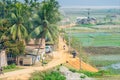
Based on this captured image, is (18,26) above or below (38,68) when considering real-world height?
above

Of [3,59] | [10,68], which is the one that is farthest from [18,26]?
[10,68]

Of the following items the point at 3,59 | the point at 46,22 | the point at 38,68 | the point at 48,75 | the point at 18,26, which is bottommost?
the point at 48,75

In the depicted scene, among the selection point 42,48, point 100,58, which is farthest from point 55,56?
point 100,58

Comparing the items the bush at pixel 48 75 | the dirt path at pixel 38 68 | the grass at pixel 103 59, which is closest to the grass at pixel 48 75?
the bush at pixel 48 75

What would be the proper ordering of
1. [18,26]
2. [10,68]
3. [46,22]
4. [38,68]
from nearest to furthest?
[10,68], [38,68], [18,26], [46,22]

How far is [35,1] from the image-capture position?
4888cm

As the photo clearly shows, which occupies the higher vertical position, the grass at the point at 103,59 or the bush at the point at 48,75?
the bush at the point at 48,75

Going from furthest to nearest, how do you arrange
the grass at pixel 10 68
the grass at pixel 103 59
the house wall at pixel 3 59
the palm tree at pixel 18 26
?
1. the grass at pixel 103 59
2. the palm tree at pixel 18 26
3. the house wall at pixel 3 59
4. the grass at pixel 10 68

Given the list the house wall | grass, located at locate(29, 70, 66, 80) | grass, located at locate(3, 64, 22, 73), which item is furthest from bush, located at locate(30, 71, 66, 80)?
the house wall

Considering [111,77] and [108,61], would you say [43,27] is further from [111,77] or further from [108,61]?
[108,61]

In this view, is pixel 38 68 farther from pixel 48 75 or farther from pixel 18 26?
pixel 18 26

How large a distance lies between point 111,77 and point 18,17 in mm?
8956

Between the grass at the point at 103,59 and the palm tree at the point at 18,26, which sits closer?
the palm tree at the point at 18,26

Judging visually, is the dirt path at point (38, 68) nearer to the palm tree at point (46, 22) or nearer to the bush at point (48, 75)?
the bush at point (48, 75)
